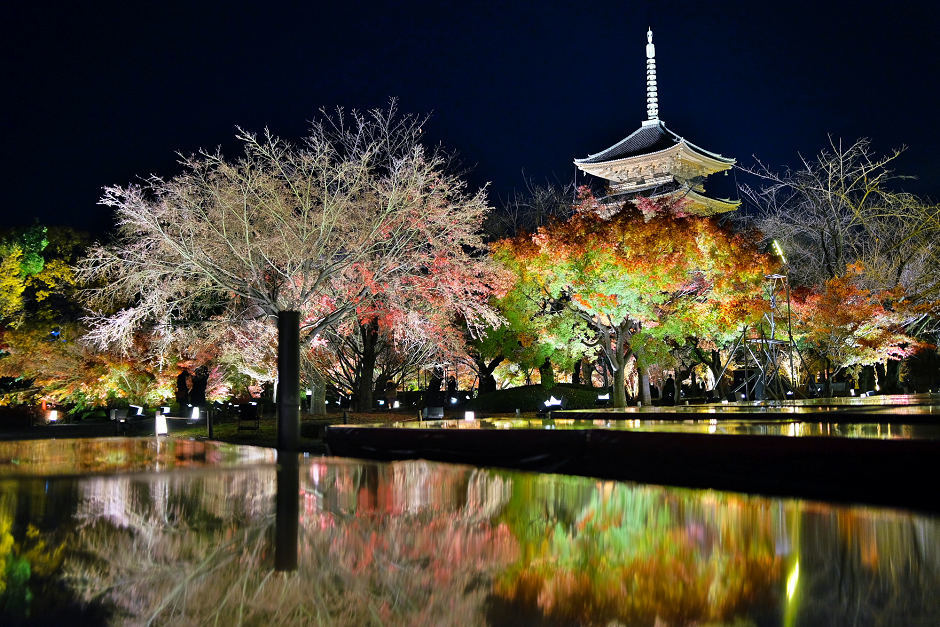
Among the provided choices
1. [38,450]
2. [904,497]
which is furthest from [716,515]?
[38,450]

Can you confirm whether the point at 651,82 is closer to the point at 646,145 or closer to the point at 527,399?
the point at 646,145

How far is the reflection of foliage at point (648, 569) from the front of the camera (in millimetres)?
3967

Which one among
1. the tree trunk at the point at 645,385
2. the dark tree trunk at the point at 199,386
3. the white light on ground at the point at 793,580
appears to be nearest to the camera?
the white light on ground at the point at 793,580

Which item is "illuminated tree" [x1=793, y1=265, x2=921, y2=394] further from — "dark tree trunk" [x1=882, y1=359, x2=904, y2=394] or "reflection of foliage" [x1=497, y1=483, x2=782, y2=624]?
"reflection of foliage" [x1=497, y1=483, x2=782, y2=624]

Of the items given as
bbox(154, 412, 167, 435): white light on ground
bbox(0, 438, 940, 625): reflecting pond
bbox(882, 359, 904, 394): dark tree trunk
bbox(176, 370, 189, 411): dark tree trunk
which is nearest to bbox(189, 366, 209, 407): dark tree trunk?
bbox(176, 370, 189, 411): dark tree trunk

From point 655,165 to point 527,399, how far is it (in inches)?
1089

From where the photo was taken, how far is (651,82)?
6450 cm

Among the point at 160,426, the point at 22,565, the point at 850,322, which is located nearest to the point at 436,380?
the point at 160,426

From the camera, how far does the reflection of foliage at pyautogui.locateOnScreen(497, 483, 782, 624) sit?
397 centimetres

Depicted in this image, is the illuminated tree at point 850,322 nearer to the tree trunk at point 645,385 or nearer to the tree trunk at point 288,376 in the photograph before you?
the tree trunk at point 645,385

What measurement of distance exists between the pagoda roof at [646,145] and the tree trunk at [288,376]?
137 ft

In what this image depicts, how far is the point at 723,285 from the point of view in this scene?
24234 mm

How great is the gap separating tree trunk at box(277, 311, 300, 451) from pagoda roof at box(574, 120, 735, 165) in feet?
137

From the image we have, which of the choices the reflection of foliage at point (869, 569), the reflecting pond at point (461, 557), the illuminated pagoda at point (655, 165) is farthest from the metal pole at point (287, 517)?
the illuminated pagoda at point (655, 165)
